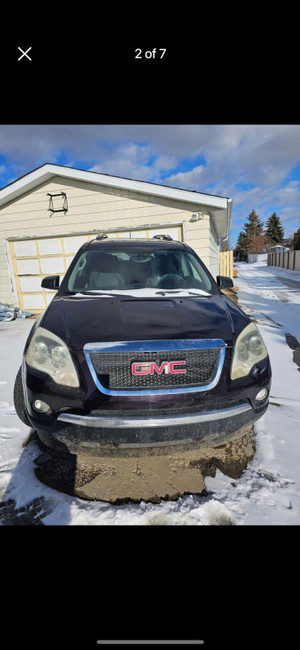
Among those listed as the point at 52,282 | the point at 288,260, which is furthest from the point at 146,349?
the point at 288,260

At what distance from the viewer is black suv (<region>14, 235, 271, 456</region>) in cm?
151

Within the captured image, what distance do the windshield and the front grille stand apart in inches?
42.1

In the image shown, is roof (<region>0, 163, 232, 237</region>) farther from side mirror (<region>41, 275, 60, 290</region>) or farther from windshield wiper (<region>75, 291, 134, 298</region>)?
windshield wiper (<region>75, 291, 134, 298</region>)

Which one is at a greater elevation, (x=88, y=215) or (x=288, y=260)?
(x=88, y=215)

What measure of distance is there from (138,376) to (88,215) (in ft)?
24.8

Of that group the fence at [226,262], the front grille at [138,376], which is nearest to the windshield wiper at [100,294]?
the front grille at [138,376]

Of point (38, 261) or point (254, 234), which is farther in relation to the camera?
point (254, 234)

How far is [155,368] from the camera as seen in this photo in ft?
5.14

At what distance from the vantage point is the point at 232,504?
1644mm

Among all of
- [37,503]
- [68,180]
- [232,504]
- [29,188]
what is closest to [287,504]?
[232,504]

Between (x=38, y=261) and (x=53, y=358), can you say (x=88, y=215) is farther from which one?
(x=53, y=358)

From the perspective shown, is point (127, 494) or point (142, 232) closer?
point (127, 494)
